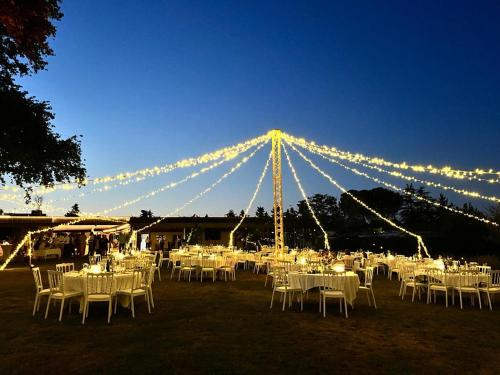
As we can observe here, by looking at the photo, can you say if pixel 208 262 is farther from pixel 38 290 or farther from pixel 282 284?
pixel 38 290

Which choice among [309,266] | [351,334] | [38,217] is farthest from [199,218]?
[351,334]

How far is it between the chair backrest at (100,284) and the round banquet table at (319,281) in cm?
318

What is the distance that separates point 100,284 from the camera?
7207mm

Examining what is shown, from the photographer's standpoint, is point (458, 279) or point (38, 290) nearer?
point (38, 290)

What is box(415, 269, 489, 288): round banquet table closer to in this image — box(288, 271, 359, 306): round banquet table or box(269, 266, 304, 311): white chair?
box(288, 271, 359, 306): round banquet table

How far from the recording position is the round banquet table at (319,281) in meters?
7.93

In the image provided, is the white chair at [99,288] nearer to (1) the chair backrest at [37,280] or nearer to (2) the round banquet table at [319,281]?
(1) the chair backrest at [37,280]

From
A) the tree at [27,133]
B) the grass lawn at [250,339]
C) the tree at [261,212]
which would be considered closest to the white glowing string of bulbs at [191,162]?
the tree at [27,133]

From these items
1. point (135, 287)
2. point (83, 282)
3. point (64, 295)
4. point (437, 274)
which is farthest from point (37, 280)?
point (437, 274)

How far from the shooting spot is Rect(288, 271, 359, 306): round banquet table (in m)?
7.93

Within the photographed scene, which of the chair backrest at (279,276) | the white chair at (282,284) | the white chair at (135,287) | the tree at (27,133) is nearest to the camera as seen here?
the white chair at (135,287)

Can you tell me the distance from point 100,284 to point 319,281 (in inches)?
145

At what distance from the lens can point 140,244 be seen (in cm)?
2933

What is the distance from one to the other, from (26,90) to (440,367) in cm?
1269
